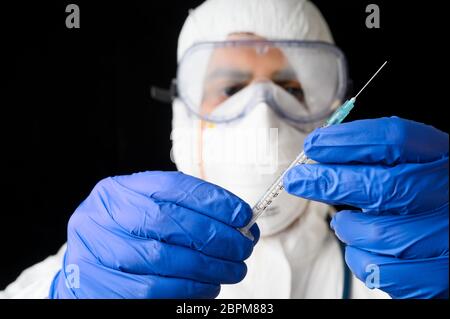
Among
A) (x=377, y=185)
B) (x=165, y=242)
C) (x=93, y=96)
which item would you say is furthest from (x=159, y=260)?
(x=93, y=96)

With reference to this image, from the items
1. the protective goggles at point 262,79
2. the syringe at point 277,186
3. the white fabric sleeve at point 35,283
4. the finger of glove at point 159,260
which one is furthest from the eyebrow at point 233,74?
the white fabric sleeve at point 35,283

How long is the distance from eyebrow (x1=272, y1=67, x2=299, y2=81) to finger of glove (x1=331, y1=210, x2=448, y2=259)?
24.0 inches

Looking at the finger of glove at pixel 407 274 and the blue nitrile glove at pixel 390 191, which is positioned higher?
the blue nitrile glove at pixel 390 191

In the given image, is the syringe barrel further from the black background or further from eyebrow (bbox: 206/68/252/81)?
the black background

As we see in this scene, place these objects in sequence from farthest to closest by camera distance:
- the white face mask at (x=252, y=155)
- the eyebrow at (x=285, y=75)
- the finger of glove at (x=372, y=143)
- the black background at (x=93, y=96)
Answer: the black background at (x=93, y=96) < the eyebrow at (x=285, y=75) < the white face mask at (x=252, y=155) < the finger of glove at (x=372, y=143)

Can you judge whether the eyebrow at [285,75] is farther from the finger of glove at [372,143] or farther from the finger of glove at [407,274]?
the finger of glove at [407,274]

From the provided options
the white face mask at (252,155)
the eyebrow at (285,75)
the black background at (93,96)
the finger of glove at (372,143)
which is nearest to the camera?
the finger of glove at (372,143)

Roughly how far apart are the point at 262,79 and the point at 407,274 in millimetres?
701

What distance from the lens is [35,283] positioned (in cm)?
137

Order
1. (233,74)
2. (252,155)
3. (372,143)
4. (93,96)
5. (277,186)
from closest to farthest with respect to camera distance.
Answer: (372,143) < (277,186) < (252,155) < (233,74) < (93,96)

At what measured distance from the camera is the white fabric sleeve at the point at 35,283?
1314 millimetres

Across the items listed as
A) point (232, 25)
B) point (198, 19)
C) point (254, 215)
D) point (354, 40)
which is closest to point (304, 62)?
point (232, 25)

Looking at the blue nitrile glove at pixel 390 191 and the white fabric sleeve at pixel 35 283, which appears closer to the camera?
the blue nitrile glove at pixel 390 191

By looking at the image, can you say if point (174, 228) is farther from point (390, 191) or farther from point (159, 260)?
point (390, 191)
